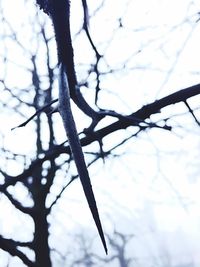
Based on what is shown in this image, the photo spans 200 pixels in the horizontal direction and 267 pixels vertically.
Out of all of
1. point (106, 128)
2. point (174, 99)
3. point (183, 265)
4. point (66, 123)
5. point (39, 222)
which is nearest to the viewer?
point (66, 123)

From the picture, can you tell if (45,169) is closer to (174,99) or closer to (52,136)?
(52,136)

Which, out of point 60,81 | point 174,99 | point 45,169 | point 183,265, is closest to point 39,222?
point 45,169

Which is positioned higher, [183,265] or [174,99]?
[183,265]

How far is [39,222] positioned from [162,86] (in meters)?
2.85

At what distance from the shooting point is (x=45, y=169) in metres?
5.27

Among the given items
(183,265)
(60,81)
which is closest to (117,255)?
(183,265)

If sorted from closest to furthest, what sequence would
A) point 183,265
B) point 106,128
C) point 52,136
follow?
point 106,128
point 52,136
point 183,265

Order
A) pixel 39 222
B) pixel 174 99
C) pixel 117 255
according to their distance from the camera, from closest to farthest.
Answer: pixel 174 99
pixel 39 222
pixel 117 255

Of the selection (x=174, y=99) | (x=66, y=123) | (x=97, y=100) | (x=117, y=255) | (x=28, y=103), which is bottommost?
(x=66, y=123)

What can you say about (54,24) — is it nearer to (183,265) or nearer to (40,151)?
(40,151)

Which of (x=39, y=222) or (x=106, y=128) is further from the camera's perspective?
(x=39, y=222)

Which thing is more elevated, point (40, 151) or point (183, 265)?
point (183, 265)

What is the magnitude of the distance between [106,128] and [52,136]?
Result: 11.0 feet

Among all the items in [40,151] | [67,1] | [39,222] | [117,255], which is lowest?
[67,1]
